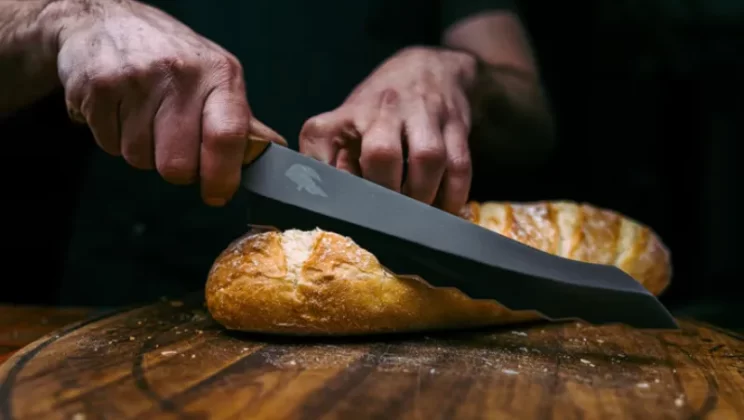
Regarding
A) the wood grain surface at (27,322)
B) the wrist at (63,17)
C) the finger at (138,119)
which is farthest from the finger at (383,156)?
the wood grain surface at (27,322)

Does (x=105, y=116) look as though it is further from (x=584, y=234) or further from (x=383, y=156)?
(x=584, y=234)

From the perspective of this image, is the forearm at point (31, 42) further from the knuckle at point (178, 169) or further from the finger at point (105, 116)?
the knuckle at point (178, 169)

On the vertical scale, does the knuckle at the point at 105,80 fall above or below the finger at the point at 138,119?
above

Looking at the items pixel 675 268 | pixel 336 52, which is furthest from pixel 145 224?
pixel 675 268

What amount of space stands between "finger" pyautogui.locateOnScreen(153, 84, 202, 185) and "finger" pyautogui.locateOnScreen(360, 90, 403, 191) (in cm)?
29

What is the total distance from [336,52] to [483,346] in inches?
41.4

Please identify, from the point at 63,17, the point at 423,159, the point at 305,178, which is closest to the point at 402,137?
the point at 423,159

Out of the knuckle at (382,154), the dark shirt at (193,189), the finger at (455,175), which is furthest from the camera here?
the dark shirt at (193,189)

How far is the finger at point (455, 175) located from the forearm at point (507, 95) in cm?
46

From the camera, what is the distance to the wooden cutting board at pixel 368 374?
2.80 feet

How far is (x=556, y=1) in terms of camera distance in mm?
2400

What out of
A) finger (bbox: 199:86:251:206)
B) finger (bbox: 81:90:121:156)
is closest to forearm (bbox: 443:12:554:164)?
finger (bbox: 199:86:251:206)

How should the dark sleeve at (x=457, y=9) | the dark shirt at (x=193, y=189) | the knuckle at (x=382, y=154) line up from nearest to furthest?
the knuckle at (x=382, y=154) → the dark shirt at (x=193, y=189) → the dark sleeve at (x=457, y=9)

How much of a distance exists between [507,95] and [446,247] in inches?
33.8
